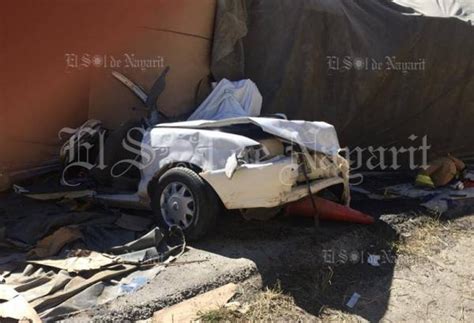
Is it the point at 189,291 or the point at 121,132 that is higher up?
the point at 121,132

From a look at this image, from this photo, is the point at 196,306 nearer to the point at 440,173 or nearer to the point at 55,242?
the point at 55,242

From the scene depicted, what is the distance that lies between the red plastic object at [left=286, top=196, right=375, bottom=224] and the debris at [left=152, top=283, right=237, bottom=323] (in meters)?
1.34

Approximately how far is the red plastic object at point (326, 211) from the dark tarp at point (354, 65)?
2.29 m

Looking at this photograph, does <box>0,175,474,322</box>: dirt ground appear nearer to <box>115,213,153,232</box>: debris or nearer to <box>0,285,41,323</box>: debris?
<box>0,285,41,323</box>: debris

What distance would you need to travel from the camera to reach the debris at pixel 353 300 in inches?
153

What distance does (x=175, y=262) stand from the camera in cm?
439

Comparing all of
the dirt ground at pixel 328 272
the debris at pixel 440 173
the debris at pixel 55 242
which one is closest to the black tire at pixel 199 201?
the dirt ground at pixel 328 272

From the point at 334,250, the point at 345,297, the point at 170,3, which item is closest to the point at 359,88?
the point at 170,3

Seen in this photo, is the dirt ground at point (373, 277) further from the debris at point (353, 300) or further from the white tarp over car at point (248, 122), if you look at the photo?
the white tarp over car at point (248, 122)

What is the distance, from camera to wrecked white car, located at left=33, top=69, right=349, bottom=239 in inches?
172

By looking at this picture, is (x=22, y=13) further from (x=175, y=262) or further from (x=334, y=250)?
(x=334, y=250)

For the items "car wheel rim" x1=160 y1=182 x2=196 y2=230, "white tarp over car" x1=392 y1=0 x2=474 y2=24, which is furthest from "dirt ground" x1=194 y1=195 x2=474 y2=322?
"white tarp over car" x1=392 y1=0 x2=474 y2=24

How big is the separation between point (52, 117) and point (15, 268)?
9.06 ft

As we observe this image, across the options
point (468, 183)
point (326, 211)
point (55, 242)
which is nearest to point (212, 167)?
point (326, 211)
